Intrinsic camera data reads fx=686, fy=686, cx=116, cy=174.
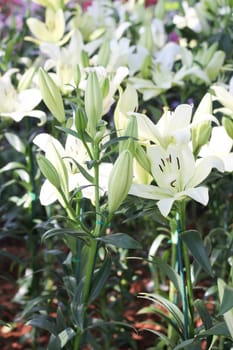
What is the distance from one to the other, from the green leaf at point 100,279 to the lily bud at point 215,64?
820 mm

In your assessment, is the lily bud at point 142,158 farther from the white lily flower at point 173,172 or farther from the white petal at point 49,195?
the white petal at point 49,195

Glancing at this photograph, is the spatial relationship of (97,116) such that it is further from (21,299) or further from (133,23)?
(133,23)

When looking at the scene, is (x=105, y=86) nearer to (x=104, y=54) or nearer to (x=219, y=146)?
(x=219, y=146)

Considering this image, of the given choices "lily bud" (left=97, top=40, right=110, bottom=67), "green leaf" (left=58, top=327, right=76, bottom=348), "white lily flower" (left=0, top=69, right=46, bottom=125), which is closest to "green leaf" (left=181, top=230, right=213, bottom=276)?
"green leaf" (left=58, top=327, right=76, bottom=348)

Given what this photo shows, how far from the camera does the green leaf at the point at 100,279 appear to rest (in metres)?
1.31

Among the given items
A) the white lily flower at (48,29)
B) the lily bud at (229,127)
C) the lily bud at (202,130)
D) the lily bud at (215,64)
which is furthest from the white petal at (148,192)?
the white lily flower at (48,29)

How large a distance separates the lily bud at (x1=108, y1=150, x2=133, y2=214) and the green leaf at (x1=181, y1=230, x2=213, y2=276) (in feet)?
0.47

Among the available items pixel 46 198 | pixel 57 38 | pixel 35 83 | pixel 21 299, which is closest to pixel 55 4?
pixel 57 38

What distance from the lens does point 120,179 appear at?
116cm

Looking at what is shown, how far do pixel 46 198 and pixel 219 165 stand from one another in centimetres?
34

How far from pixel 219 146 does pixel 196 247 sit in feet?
0.86

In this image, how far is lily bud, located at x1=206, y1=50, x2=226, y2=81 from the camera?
191 centimetres

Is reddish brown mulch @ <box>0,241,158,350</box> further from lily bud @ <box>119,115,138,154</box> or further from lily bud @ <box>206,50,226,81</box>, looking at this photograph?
lily bud @ <box>119,115,138,154</box>

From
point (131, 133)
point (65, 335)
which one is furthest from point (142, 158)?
point (65, 335)
